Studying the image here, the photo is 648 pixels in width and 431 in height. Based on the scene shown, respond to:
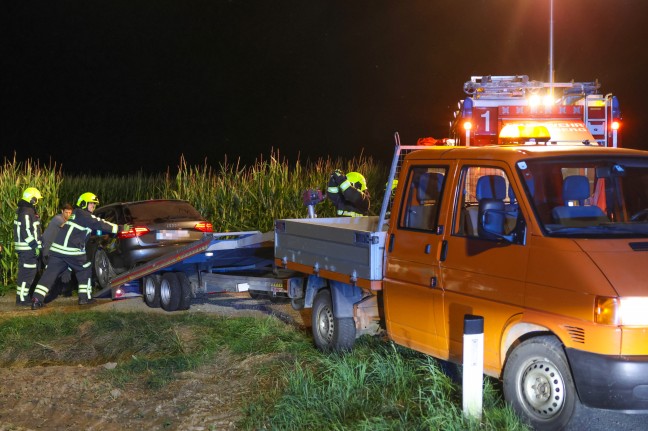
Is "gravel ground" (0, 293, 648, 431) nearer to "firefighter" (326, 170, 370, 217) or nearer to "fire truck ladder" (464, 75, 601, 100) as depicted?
"firefighter" (326, 170, 370, 217)

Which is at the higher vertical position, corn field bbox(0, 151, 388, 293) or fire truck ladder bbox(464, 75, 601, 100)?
fire truck ladder bbox(464, 75, 601, 100)

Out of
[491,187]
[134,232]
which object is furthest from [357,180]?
[491,187]

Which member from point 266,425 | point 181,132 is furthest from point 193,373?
point 181,132

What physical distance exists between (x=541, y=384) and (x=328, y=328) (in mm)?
3165

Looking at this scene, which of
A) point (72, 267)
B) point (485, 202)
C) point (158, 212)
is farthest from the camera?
point (158, 212)

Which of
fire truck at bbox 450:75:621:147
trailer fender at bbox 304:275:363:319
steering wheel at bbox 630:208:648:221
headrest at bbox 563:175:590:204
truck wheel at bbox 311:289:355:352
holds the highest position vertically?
fire truck at bbox 450:75:621:147

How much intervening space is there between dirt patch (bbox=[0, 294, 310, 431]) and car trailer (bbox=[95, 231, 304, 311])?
7.05 ft

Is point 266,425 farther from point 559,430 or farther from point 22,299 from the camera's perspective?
point 22,299

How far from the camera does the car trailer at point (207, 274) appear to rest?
11.2m

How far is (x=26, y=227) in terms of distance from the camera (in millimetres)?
14578

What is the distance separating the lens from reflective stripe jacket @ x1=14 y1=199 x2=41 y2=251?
574 inches

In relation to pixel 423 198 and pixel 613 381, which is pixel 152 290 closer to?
pixel 423 198

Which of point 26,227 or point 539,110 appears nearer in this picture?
point 539,110

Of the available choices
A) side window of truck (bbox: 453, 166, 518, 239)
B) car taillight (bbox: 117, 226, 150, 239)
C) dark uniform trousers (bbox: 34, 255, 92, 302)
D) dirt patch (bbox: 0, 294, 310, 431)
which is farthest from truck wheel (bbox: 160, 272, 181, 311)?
side window of truck (bbox: 453, 166, 518, 239)
